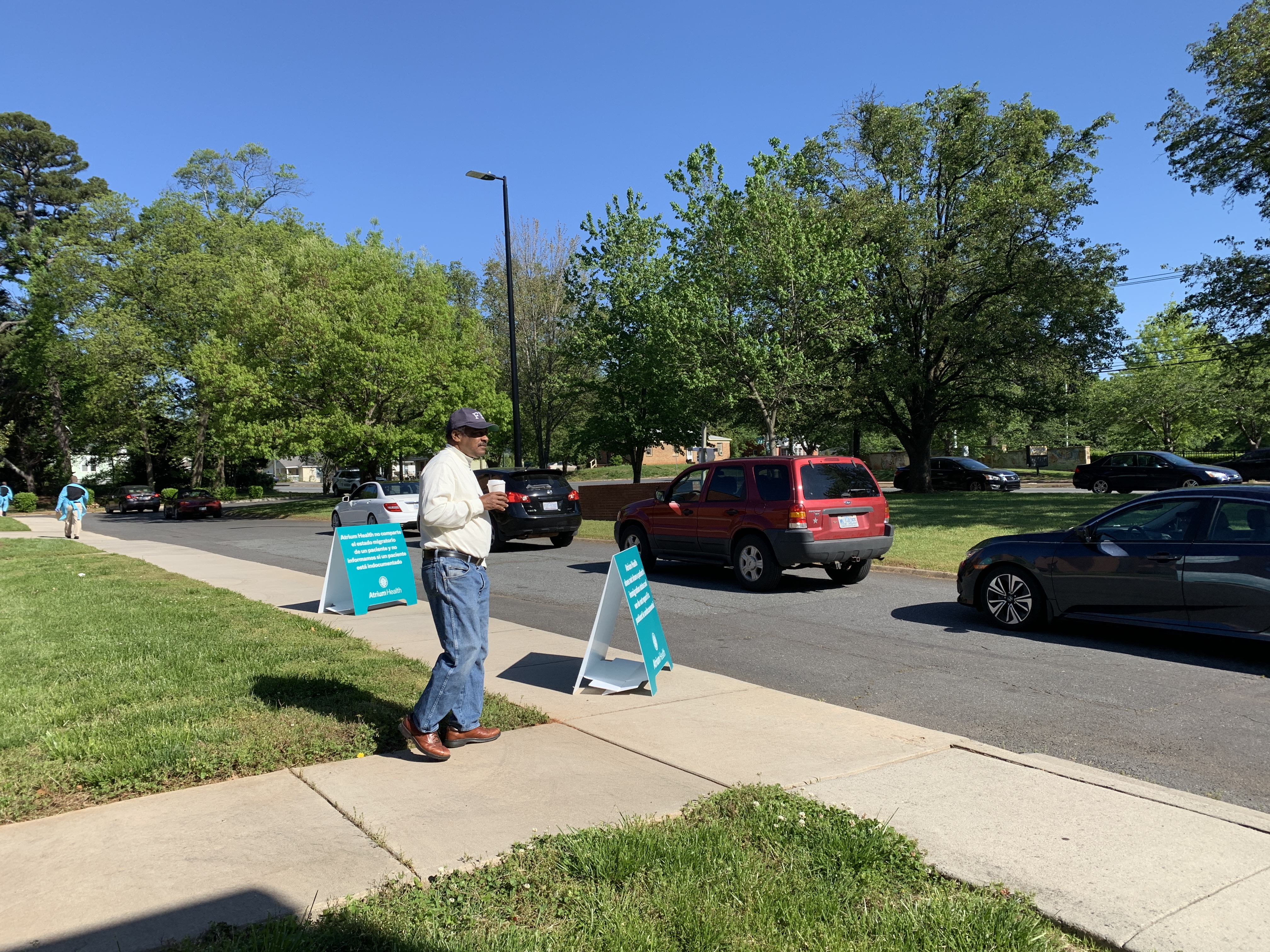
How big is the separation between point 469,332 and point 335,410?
22.6ft

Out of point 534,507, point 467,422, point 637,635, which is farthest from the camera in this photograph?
point 534,507

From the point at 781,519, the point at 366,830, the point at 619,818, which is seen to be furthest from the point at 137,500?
the point at 619,818

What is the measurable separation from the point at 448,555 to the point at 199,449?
53.7m

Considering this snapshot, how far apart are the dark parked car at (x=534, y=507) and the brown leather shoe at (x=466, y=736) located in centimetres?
1231

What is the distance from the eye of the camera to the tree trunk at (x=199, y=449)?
169 feet

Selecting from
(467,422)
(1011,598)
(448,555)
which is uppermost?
(467,422)

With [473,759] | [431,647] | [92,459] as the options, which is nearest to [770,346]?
[431,647]

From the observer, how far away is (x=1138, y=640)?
325 inches

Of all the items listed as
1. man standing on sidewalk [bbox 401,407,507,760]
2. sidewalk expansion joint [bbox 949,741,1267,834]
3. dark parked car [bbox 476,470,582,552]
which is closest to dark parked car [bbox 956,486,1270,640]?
sidewalk expansion joint [bbox 949,741,1267,834]

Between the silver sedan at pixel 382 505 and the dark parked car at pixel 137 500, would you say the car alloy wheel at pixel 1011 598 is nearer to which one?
the silver sedan at pixel 382 505

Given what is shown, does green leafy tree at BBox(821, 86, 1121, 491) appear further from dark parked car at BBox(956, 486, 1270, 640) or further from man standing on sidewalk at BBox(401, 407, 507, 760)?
man standing on sidewalk at BBox(401, 407, 507, 760)

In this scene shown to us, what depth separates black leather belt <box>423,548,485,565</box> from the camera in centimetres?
485

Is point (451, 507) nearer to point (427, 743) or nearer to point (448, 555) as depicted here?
point (448, 555)

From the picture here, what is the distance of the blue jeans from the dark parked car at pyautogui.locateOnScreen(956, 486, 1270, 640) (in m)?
6.04
